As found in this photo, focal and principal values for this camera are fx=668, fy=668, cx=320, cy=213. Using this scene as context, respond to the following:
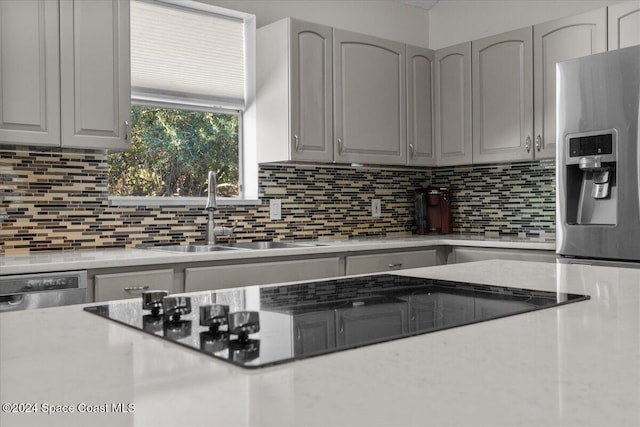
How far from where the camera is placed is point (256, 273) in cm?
295

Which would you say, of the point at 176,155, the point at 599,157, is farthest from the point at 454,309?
the point at 176,155

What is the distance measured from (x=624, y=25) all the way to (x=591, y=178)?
80cm

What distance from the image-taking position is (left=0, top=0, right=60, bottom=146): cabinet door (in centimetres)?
260

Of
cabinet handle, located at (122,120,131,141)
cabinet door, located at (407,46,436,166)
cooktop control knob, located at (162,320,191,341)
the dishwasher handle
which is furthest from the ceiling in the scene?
cooktop control knob, located at (162,320,191,341)

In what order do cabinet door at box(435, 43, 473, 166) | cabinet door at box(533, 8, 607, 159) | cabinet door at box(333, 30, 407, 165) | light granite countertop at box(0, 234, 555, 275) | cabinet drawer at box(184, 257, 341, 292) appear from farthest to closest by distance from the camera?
cabinet door at box(435, 43, 473, 166)
cabinet door at box(333, 30, 407, 165)
cabinet door at box(533, 8, 607, 159)
cabinet drawer at box(184, 257, 341, 292)
light granite countertop at box(0, 234, 555, 275)

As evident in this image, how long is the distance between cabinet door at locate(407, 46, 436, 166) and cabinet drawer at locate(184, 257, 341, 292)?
1165 mm

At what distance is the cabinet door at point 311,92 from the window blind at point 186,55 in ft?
1.29

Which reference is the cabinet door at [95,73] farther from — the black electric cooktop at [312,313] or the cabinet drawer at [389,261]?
the black electric cooktop at [312,313]

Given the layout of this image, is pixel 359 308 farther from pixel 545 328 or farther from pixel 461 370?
pixel 461 370

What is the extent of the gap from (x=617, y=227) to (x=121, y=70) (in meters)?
2.35

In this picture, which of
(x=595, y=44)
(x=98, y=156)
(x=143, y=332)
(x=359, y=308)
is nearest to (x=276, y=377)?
(x=143, y=332)

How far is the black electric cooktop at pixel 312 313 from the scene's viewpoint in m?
0.87

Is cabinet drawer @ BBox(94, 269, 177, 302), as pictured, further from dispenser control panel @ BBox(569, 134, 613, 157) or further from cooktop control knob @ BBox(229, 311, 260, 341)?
dispenser control panel @ BBox(569, 134, 613, 157)

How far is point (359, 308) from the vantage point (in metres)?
1.18
